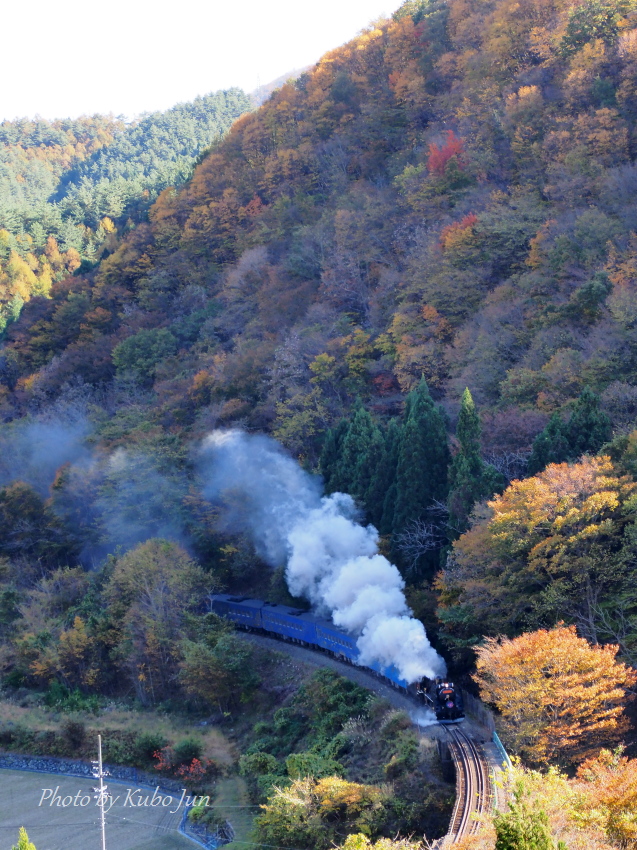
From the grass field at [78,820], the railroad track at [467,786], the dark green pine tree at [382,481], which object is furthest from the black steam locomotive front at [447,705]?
the dark green pine tree at [382,481]

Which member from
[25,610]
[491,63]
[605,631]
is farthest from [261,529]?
[491,63]

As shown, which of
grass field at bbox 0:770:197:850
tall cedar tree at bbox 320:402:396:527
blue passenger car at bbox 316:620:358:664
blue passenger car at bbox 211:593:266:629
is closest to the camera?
grass field at bbox 0:770:197:850

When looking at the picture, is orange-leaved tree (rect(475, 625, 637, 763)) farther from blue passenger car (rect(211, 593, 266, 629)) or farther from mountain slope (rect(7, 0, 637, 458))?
blue passenger car (rect(211, 593, 266, 629))

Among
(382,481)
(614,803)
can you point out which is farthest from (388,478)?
(614,803)

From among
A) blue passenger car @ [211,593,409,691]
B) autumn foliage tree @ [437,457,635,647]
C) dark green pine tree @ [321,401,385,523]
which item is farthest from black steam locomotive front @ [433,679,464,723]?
dark green pine tree @ [321,401,385,523]

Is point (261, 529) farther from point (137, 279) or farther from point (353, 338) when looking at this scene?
point (137, 279)

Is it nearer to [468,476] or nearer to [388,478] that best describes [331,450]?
[388,478]
